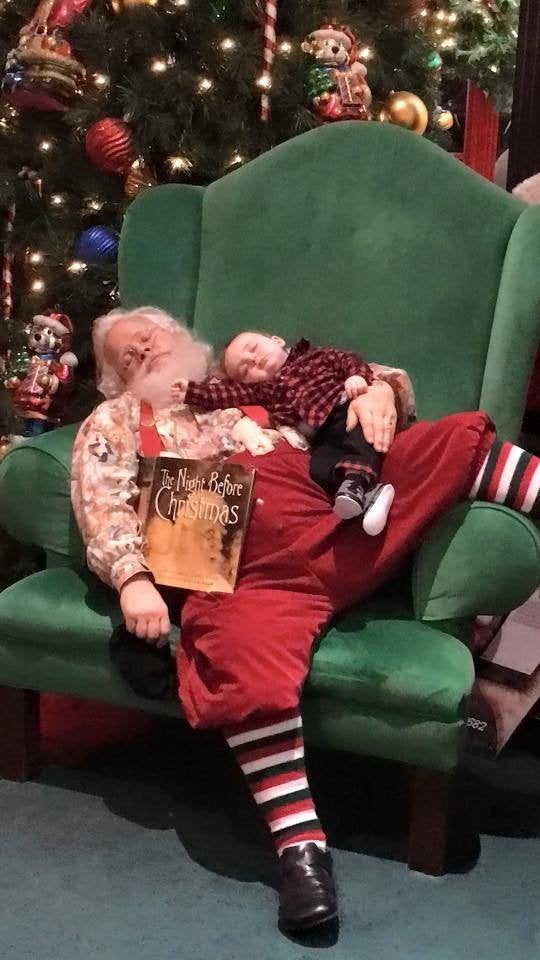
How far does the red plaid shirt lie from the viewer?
155 cm

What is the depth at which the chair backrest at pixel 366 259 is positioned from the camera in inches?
67.2

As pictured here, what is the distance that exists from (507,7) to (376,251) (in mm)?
1288

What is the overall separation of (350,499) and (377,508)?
47 millimetres

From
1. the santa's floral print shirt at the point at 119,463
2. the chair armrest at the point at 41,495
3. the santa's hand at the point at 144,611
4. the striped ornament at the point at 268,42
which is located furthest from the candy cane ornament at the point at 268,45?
the santa's hand at the point at 144,611

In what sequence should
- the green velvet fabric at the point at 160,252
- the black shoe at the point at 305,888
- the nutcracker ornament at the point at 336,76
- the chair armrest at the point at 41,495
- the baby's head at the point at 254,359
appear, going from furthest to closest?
the nutcracker ornament at the point at 336,76 < the green velvet fabric at the point at 160,252 < the baby's head at the point at 254,359 < the chair armrest at the point at 41,495 < the black shoe at the point at 305,888

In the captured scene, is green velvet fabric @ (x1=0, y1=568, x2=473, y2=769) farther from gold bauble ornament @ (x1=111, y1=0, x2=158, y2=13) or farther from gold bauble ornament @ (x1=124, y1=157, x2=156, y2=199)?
gold bauble ornament @ (x1=111, y1=0, x2=158, y2=13)

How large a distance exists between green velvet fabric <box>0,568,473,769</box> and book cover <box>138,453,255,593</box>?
143 millimetres

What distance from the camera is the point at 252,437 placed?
61.6 inches

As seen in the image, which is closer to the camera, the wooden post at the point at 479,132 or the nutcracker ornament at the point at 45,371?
the nutcracker ornament at the point at 45,371

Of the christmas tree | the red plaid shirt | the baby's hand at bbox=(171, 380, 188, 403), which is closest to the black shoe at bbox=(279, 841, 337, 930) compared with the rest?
the red plaid shirt

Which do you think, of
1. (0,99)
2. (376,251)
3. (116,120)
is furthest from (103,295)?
(376,251)

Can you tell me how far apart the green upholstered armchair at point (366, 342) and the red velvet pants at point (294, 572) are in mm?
59

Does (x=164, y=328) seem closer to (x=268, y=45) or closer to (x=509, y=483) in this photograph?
(x=509, y=483)

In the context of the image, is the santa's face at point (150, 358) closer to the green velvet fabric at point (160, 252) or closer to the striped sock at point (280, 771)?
the green velvet fabric at point (160, 252)
